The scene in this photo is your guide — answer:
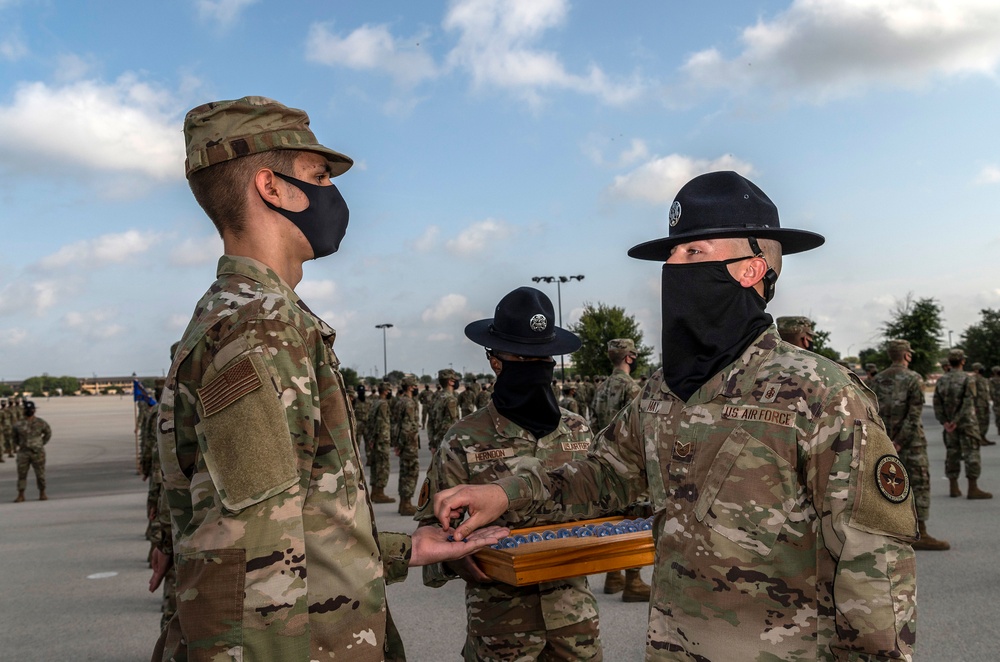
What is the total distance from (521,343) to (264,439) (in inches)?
90.0

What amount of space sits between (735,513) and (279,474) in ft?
4.40

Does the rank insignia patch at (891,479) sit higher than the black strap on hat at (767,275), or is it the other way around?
the black strap on hat at (767,275)

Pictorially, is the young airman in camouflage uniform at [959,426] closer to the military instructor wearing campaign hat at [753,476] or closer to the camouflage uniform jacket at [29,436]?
the military instructor wearing campaign hat at [753,476]

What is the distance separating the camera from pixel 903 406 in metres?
9.89

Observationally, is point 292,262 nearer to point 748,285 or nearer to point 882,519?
point 748,285

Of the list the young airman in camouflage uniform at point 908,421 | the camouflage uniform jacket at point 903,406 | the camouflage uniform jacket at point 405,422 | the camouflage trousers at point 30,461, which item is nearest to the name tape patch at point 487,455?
the young airman in camouflage uniform at point 908,421

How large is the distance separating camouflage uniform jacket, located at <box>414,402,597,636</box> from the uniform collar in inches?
53.3

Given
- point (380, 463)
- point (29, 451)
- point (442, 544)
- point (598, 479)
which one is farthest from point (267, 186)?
point (29, 451)

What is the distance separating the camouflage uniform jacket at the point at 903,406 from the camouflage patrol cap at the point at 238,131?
358 inches

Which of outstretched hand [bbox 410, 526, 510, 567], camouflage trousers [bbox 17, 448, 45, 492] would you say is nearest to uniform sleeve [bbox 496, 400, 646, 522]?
outstretched hand [bbox 410, 526, 510, 567]

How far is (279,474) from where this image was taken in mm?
1681

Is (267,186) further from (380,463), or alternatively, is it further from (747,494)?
(380,463)

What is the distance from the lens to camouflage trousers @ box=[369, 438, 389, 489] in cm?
1436

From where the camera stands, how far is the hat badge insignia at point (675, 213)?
2.63m
